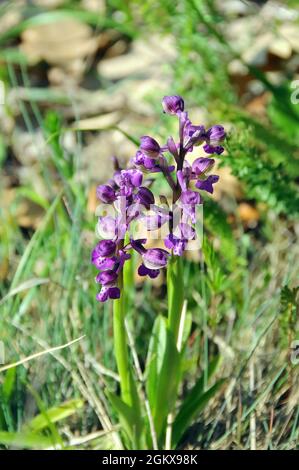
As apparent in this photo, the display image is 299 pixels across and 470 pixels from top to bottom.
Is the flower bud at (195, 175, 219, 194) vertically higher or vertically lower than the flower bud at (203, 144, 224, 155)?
lower


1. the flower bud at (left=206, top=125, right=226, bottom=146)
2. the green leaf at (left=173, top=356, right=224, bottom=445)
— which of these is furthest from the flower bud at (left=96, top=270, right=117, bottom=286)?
the green leaf at (left=173, top=356, right=224, bottom=445)

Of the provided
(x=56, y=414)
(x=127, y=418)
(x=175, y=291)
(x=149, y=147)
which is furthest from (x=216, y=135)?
(x=56, y=414)

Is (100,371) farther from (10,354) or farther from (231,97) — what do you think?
(231,97)

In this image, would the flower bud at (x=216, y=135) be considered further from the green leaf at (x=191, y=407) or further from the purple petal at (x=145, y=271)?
the green leaf at (x=191, y=407)

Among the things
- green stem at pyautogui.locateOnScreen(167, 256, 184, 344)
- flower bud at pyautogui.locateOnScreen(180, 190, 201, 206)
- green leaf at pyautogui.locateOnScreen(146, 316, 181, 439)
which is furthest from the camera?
green leaf at pyautogui.locateOnScreen(146, 316, 181, 439)

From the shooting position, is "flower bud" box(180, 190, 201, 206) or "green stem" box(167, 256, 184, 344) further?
"green stem" box(167, 256, 184, 344)

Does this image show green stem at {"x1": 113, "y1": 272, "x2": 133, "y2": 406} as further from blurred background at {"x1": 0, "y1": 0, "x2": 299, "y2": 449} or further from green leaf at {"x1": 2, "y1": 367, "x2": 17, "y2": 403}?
green leaf at {"x1": 2, "y1": 367, "x2": 17, "y2": 403}

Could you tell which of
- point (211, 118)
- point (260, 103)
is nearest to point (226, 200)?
point (211, 118)
